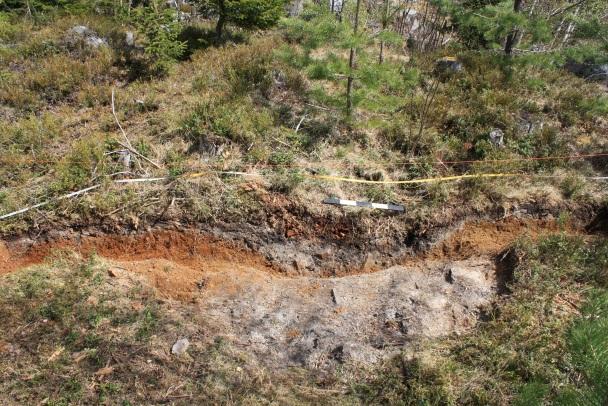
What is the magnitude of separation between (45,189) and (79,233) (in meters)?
0.97

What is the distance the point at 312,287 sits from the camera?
623cm

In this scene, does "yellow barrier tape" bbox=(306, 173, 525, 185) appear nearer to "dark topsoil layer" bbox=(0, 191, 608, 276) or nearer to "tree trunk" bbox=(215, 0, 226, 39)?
"dark topsoil layer" bbox=(0, 191, 608, 276)

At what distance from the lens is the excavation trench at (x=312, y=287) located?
5352 mm

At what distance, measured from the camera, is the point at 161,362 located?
478cm

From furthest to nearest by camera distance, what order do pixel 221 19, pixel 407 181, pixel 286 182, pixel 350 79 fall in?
1. pixel 221 19
2. pixel 350 79
3. pixel 407 181
4. pixel 286 182

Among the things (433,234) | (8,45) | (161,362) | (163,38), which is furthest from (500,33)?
(8,45)

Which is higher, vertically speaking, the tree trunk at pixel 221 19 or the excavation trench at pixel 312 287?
the tree trunk at pixel 221 19

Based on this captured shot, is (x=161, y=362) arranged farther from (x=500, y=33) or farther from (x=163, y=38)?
(x=500, y=33)

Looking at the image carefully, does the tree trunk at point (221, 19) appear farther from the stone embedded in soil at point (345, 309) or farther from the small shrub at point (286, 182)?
the stone embedded in soil at point (345, 309)

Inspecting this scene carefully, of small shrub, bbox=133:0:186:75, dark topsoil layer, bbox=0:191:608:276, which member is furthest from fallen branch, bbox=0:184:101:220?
small shrub, bbox=133:0:186:75

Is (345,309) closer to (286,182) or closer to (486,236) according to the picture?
(286,182)

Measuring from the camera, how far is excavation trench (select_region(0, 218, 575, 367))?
5.35 m

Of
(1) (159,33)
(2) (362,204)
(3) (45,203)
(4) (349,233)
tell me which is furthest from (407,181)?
(1) (159,33)

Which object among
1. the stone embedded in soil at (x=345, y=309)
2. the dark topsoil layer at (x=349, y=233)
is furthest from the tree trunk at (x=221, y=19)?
the stone embedded in soil at (x=345, y=309)
